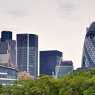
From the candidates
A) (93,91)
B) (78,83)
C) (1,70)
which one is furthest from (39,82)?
(1,70)

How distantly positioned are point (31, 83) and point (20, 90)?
280 cm

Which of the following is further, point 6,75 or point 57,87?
point 6,75

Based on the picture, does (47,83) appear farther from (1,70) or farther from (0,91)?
(1,70)

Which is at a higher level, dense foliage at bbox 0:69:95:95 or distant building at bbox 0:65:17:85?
dense foliage at bbox 0:69:95:95

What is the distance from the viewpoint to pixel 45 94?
5888 centimetres

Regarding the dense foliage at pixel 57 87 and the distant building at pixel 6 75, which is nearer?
the dense foliage at pixel 57 87

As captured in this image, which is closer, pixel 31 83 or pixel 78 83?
pixel 78 83

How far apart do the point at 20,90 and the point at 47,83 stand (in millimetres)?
Result: 4063

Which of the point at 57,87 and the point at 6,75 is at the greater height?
the point at 57,87

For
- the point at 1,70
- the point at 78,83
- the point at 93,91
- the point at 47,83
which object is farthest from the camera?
the point at 1,70

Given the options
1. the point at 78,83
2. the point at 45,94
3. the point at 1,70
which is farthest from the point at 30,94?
the point at 1,70

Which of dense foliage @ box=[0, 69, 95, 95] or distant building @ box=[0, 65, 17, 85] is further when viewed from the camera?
distant building @ box=[0, 65, 17, 85]

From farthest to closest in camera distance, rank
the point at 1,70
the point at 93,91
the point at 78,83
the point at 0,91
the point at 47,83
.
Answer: the point at 1,70
the point at 0,91
the point at 47,83
the point at 78,83
the point at 93,91

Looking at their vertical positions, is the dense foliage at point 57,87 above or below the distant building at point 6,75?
above
